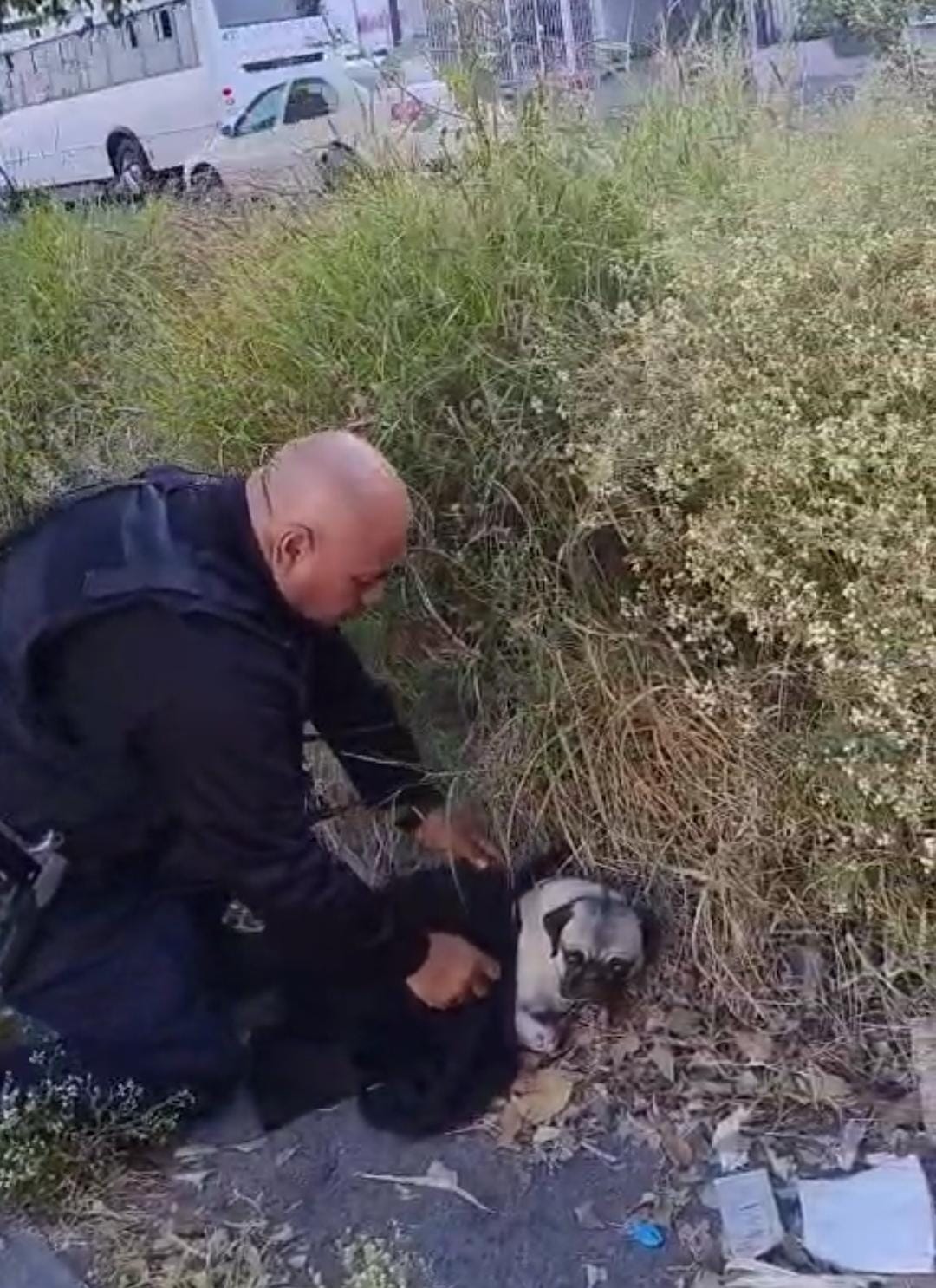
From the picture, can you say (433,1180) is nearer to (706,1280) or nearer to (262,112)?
(706,1280)

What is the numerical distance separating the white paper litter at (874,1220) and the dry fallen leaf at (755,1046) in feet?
0.95

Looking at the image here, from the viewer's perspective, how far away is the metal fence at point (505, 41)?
12.0 feet

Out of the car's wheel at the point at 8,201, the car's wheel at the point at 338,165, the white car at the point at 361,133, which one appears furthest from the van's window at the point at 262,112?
the car's wheel at the point at 338,165

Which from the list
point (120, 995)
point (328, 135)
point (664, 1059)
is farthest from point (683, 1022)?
point (328, 135)

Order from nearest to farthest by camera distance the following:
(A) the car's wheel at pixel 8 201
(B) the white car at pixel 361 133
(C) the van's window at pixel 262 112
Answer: (B) the white car at pixel 361 133, (A) the car's wheel at pixel 8 201, (C) the van's window at pixel 262 112

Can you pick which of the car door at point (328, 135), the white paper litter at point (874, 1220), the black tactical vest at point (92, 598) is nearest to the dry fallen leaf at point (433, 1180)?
the white paper litter at point (874, 1220)

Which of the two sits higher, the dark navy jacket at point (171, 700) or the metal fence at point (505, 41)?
the metal fence at point (505, 41)

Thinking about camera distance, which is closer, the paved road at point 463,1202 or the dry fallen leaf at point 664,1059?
the paved road at point 463,1202

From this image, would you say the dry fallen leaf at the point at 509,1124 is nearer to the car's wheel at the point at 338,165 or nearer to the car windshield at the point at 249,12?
the car's wheel at the point at 338,165

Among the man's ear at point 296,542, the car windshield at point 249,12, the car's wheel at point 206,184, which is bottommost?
the car windshield at point 249,12

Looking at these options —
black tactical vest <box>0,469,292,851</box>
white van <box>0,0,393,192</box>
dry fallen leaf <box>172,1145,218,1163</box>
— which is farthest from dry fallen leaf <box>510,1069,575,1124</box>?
white van <box>0,0,393,192</box>

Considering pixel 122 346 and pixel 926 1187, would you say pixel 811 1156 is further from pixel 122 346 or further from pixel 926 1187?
pixel 122 346

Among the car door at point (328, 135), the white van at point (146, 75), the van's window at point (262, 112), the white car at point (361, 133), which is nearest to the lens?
the white car at point (361, 133)

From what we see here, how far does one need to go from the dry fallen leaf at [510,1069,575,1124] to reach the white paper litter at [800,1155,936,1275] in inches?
17.6
